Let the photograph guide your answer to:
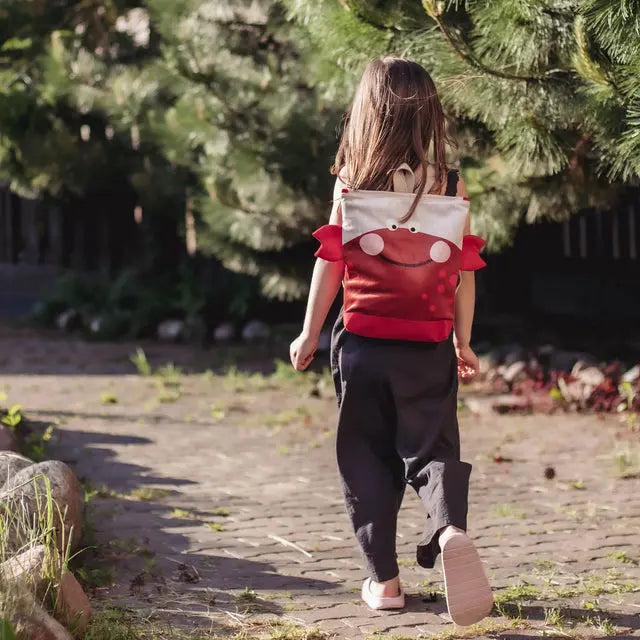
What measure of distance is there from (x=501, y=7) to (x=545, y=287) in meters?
6.91

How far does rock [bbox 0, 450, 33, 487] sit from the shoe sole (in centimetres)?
162

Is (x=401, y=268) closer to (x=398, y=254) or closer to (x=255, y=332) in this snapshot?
(x=398, y=254)

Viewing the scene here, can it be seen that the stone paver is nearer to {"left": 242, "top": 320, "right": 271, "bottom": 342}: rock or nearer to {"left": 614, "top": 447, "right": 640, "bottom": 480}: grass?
{"left": 614, "top": 447, "right": 640, "bottom": 480}: grass

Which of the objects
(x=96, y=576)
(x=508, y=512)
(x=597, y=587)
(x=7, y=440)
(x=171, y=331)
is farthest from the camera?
(x=171, y=331)

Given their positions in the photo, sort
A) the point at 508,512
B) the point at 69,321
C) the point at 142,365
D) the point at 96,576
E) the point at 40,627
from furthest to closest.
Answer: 1. the point at 69,321
2. the point at 142,365
3. the point at 508,512
4. the point at 96,576
5. the point at 40,627

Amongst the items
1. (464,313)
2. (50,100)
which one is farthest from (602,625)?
(50,100)

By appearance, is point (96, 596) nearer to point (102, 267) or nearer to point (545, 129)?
point (545, 129)

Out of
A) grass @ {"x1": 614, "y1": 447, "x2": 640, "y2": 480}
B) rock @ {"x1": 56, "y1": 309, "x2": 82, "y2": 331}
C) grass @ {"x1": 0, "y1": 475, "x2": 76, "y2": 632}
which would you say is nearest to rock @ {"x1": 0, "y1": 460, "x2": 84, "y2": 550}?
grass @ {"x1": 0, "y1": 475, "x2": 76, "y2": 632}

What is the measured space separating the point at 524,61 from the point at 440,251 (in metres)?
1.55

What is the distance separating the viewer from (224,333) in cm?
1096

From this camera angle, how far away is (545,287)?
36.2ft

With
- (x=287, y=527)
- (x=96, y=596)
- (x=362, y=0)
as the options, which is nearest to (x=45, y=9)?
(x=362, y=0)

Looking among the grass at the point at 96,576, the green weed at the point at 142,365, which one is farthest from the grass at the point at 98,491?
the green weed at the point at 142,365

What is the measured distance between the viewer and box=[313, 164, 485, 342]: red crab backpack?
3301 mm
